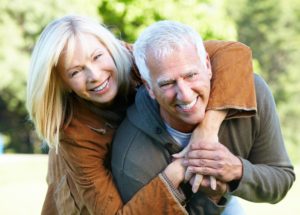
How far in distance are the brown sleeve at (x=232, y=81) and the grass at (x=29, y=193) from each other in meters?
4.74

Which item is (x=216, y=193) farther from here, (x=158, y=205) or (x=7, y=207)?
(x=7, y=207)

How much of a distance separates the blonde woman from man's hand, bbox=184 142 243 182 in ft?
0.22

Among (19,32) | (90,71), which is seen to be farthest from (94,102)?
(19,32)

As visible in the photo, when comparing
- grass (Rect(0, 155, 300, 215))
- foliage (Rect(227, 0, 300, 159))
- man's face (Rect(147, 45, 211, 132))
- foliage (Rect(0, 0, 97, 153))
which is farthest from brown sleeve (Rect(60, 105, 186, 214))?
foliage (Rect(227, 0, 300, 159))

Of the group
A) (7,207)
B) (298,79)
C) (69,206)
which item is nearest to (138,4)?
(7,207)

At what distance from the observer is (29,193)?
8672mm

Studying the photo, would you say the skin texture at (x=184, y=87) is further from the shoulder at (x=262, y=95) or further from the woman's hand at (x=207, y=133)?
the shoulder at (x=262, y=95)

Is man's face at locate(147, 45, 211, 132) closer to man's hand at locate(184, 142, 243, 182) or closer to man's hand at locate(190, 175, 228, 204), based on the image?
man's hand at locate(184, 142, 243, 182)

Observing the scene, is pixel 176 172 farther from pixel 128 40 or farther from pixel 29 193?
pixel 128 40

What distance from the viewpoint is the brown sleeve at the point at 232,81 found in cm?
273

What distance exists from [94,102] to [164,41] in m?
0.59

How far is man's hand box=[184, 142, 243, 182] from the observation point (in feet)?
8.66

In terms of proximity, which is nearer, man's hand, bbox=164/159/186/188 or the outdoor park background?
man's hand, bbox=164/159/186/188

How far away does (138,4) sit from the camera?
42.9 feet
